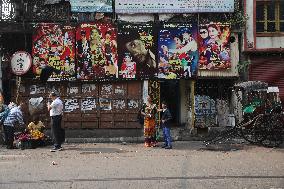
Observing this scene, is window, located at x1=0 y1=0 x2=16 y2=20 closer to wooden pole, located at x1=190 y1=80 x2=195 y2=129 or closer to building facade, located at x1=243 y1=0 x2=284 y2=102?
wooden pole, located at x1=190 y1=80 x2=195 y2=129

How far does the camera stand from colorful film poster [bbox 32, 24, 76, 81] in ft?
57.7

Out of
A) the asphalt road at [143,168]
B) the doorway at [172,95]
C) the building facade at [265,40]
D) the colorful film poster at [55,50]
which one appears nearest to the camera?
the asphalt road at [143,168]

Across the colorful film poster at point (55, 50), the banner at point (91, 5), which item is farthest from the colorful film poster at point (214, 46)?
the colorful film poster at point (55, 50)

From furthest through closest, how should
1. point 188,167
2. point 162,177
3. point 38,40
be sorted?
point 38,40
point 188,167
point 162,177

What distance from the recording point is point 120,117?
17.9 m

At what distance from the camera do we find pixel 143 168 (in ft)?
34.4

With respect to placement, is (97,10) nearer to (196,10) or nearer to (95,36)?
(95,36)

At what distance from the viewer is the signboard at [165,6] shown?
17.7 m

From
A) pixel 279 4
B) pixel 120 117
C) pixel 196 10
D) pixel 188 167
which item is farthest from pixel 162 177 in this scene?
pixel 279 4

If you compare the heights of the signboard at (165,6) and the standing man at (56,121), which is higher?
the signboard at (165,6)

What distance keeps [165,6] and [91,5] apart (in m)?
2.94

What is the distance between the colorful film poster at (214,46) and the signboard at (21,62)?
6718 mm

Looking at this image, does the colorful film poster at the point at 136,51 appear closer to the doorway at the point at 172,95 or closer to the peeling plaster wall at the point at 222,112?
the doorway at the point at 172,95

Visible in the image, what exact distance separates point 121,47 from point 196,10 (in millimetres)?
3329
